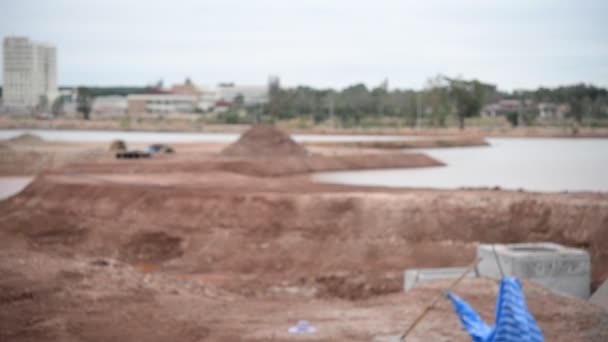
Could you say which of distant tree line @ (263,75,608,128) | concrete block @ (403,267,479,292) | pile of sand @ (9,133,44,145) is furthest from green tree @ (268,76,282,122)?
concrete block @ (403,267,479,292)

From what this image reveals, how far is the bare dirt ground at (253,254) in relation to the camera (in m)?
11.0

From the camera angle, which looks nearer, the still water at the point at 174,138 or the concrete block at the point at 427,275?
the concrete block at the point at 427,275

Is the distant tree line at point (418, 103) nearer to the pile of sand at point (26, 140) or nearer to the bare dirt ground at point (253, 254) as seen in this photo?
the pile of sand at point (26, 140)

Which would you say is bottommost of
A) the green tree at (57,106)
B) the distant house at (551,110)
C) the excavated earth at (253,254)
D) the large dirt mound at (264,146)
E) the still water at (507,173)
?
the excavated earth at (253,254)

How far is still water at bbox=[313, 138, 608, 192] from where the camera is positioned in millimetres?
32125

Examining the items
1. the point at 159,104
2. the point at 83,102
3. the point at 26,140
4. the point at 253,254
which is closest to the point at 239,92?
the point at 159,104

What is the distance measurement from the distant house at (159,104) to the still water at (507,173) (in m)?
91.6

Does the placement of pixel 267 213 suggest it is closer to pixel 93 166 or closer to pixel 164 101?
pixel 93 166

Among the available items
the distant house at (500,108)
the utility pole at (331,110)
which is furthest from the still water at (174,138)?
the distant house at (500,108)

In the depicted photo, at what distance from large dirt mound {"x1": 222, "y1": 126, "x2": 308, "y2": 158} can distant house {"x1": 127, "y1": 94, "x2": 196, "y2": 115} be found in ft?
309

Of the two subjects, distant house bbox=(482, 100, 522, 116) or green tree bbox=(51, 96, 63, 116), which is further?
distant house bbox=(482, 100, 522, 116)

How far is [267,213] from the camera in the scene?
23.5 m

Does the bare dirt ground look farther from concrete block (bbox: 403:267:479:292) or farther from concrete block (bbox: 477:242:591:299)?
concrete block (bbox: 477:242:591:299)

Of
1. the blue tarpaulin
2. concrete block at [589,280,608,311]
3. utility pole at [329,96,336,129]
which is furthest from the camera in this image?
utility pole at [329,96,336,129]
